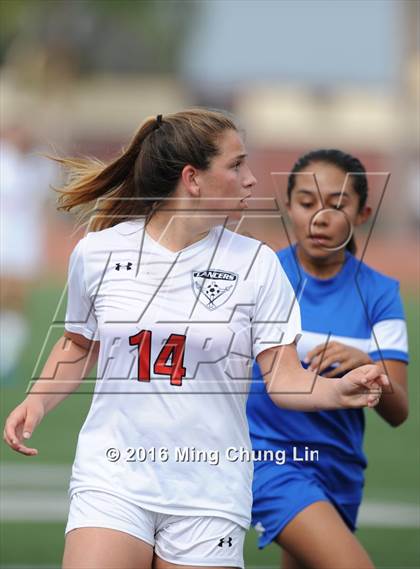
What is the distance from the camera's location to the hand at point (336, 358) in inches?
186

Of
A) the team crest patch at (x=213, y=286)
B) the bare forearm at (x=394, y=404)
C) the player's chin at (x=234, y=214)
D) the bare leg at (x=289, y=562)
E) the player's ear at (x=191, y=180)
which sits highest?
the player's ear at (x=191, y=180)

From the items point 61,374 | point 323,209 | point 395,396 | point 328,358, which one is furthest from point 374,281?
point 61,374

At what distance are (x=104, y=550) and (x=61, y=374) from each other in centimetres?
68

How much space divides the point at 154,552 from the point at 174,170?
1240 millimetres

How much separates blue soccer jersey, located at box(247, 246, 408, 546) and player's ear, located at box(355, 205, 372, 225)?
230 mm

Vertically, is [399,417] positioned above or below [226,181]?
below

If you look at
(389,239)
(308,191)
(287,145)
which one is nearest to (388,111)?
(287,145)

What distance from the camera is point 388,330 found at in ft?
17.0

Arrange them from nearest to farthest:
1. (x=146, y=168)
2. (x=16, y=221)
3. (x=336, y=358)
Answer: (x=146, y=168) < (x=336, y=358) < (x=16, y=221)

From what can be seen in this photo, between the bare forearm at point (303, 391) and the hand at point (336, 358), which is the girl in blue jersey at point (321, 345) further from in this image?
the bare forearm at point (303, 391)

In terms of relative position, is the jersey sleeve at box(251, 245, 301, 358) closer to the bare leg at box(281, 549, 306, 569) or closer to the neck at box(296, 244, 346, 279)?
the neck at box(296, 244, 346, 279)

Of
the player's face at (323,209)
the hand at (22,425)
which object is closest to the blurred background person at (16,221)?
the player's face at (323,209)

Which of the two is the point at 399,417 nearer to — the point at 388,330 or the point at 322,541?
the point at 388,330

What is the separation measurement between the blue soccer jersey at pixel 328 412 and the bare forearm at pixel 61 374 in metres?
0.83
